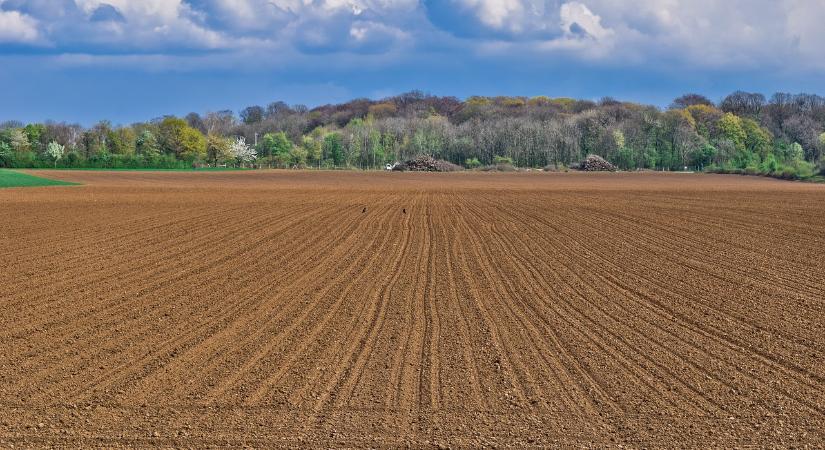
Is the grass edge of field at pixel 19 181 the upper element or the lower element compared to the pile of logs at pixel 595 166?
upper

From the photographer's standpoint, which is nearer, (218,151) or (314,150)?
(218,151)

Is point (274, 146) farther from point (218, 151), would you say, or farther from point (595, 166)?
point (595, 166)

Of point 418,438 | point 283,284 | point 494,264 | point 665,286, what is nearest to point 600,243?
point 494,264

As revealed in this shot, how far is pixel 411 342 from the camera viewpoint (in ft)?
35.1

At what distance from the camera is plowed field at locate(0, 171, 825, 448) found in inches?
302

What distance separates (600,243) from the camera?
72.2ft

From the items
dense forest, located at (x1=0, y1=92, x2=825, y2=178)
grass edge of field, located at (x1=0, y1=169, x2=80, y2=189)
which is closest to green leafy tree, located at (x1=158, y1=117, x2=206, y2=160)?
dense forest, located at (x1=0, y1=92, x2=825, y2=178)

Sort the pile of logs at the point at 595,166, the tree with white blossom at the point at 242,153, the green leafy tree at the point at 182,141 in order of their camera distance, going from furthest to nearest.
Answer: the tree with white blossom at the point at 242,153
the green leafy tree at the point at 182,141
the pile of logs at the point at 595,166

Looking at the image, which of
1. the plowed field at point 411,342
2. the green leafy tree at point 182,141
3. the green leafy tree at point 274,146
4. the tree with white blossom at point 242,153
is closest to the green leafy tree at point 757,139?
the green leafy tree at point 274,146

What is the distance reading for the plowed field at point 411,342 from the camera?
767cm

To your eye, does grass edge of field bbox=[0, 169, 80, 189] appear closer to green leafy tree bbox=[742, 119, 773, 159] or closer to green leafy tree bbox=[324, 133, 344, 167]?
green leafy tree bbox=[324, 133, 344, 167]

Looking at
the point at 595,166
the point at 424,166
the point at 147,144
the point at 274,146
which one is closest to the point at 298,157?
the point at 274,146

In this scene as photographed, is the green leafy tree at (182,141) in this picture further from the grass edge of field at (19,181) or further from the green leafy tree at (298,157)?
the grass edge of field at (19,181)

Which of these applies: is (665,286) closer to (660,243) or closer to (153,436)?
(660,243)
